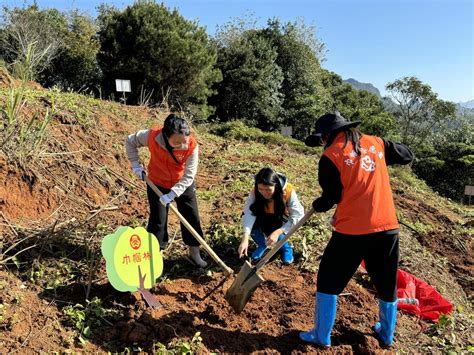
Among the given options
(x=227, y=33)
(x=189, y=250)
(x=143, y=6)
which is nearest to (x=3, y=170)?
(x=189, y=250)

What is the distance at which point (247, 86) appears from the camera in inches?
667

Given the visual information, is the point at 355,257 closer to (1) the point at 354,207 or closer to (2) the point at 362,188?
(1) the point at 354,207

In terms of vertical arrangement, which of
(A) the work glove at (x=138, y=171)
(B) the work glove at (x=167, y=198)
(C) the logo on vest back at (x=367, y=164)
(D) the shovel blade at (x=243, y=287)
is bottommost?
(D) the shovel blade at (x=243, y=287)

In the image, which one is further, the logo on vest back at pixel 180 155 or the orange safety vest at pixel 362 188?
the logo on vest back at pixel 180 155

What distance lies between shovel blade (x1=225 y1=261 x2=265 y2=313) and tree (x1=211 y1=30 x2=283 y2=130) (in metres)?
14.2

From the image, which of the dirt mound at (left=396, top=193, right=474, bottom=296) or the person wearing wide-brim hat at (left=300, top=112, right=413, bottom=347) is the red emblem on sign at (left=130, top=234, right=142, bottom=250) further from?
the dirt mound at (left=396, top=193, right=474, bottom=296)

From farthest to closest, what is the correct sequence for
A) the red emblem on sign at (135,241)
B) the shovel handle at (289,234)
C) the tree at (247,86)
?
the tree at (247,86) < the red emblem on sign at (135,241) < the shovel handle at (289,234)

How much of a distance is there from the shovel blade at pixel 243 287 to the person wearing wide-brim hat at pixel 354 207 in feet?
1.67

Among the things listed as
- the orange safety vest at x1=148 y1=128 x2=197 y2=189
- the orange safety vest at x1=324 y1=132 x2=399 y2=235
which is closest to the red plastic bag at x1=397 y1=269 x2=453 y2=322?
the orange safety vest at x1=324 y1=132 x2=399 y2=235

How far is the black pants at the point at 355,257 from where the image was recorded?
257 centimetres

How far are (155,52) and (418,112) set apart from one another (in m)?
16.8

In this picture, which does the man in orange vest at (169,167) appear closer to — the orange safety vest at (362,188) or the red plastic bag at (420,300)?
the orange safety vest at (362,188)

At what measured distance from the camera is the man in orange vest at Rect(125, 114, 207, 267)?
3.27 metres

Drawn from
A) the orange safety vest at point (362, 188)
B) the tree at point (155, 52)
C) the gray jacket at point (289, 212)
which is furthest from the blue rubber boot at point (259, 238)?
the tree at point (155, 52)
